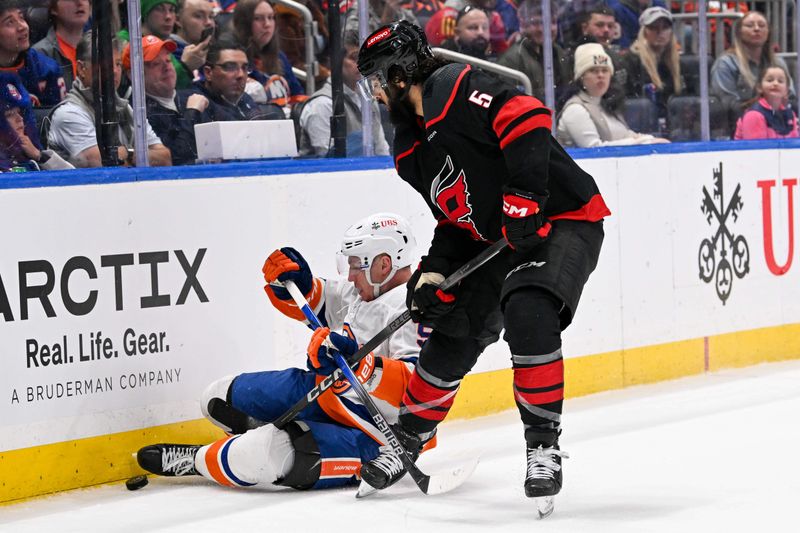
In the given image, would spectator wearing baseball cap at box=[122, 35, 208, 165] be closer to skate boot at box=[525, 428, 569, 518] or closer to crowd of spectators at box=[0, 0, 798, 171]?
crowd of spectators at box=[0, 0, 798, 171]

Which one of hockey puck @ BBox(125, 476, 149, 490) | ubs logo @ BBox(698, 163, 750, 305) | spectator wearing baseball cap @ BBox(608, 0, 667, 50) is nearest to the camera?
hockey puck @ BBox(125, 476, 149, 490)

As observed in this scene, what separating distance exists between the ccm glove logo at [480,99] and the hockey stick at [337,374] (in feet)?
1.13

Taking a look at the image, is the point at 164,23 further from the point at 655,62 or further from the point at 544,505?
the point at 655,62

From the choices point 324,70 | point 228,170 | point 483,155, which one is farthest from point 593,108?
point 483,155

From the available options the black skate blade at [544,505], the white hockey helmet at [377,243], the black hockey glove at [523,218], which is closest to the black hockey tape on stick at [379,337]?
the black hockey glove at [523,218]

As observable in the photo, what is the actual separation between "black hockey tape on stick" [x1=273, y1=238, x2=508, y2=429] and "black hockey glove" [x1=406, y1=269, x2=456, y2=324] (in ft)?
0.08

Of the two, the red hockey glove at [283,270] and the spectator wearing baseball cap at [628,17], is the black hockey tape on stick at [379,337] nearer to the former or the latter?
the red hockey glove at [283,270]

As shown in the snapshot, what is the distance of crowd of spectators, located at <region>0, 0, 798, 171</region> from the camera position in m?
3.93

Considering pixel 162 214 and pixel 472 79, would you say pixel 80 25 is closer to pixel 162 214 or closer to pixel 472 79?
pixel 162 214

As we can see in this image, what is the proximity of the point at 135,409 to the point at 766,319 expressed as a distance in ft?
10.3

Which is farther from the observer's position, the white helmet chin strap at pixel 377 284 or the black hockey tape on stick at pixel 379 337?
the white helmet chin strap at pixel 377 284

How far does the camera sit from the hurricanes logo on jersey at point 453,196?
11.3 ft

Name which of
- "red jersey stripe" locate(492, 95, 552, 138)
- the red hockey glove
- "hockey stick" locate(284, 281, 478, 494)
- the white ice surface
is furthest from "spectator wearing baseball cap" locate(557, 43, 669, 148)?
"red jersey stripe" locate(492, 95, 552, 138)

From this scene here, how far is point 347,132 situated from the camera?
4.81 m
